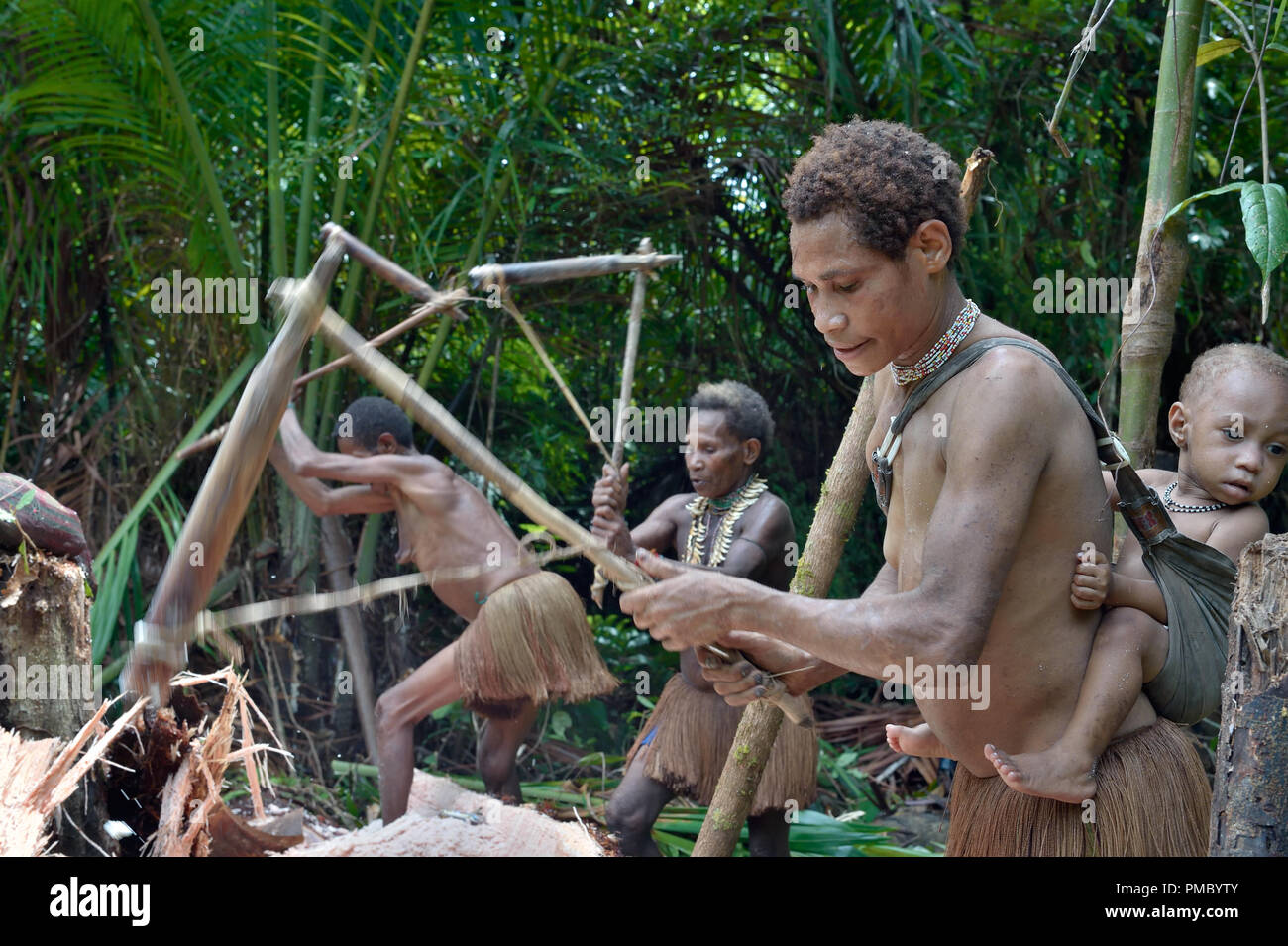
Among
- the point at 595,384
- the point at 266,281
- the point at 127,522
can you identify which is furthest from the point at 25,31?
the point at 595,384

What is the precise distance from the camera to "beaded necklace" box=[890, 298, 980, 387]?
1.82 m

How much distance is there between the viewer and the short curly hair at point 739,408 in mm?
3979

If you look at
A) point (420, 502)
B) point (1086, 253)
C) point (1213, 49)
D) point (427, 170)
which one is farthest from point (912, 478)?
point (427, 170)

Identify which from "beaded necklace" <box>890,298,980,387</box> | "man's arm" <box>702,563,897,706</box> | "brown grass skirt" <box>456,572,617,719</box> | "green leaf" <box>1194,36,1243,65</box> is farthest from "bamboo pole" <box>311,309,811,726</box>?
"brown grass skirt" <box>456,572,617,719</box>

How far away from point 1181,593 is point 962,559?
0.59 meters

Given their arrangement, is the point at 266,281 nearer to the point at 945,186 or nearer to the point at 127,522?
the point at 127,522

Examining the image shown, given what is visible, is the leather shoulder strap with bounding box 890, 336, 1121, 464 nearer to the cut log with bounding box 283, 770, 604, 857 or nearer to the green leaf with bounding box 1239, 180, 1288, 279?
the green leaf with bounding box 1239, 180, 1288, 279

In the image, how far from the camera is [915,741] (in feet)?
6.97

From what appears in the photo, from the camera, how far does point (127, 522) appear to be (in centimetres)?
435

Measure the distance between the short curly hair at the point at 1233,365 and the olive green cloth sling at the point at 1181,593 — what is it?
64 centimetres

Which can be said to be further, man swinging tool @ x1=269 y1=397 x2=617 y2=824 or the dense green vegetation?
the dense green vegetation

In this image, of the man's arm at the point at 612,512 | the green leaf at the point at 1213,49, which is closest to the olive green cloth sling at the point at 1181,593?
the green leaf at the point at 1213,49

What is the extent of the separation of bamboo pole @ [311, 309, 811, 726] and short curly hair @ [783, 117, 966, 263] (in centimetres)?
60

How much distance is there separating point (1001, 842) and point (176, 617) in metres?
1.36
